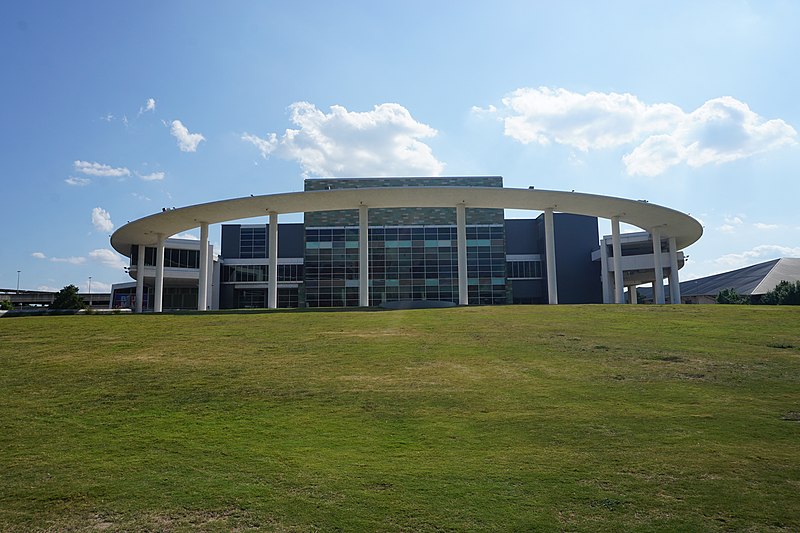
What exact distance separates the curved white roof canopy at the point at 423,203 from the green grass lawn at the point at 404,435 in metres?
20.0

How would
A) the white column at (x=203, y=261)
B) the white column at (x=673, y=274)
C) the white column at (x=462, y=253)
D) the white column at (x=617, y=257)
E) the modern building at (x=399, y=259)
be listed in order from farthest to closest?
the modern building at (x=399, y=259) → the white column at (x=673, y=274) → the white column at (x=203, y=261) → the white column at (x=617, y=257) → the white column at (x=462, y=253)

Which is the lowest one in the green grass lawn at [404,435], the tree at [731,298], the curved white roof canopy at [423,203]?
the green grass lawn at [404,435]

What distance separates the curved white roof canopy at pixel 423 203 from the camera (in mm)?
36094

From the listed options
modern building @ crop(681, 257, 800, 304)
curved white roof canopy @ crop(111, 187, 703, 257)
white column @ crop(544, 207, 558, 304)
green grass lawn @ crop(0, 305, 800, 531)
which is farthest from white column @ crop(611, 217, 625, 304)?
modern building @ crop(681, 257, 800, 304)

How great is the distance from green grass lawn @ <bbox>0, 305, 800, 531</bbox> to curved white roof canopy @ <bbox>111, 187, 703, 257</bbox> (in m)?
20.0

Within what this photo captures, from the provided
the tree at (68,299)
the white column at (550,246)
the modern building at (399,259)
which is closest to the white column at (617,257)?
the white column at (550,246)

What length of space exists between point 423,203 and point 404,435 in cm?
3046

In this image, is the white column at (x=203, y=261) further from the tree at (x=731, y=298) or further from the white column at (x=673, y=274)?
the tree at (x=731, y=298)

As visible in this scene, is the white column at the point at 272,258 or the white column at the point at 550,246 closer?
the white column at the point at 550,246

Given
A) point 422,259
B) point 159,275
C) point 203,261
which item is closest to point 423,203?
point 203,261

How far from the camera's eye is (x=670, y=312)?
24.9m

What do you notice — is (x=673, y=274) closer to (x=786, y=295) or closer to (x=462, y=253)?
(x=786, y=295)

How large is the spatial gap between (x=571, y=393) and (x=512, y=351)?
4.45m

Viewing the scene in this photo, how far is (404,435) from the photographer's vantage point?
28.7 ft
